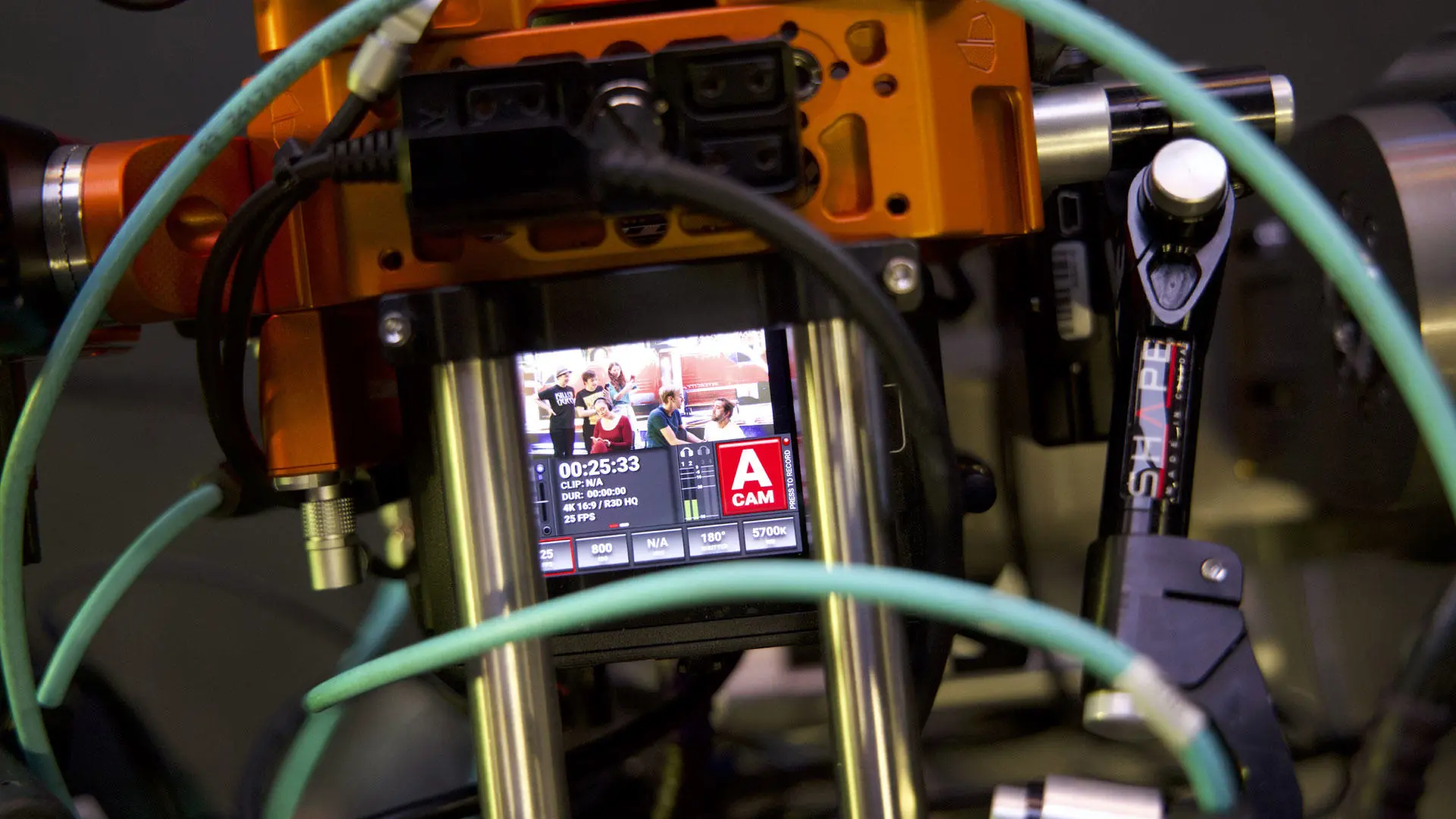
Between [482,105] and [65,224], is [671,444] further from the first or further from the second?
[65,224]

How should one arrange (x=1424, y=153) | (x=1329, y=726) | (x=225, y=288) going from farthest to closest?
(x=1329, y=726) → (x=1424, y=153) → (x=225, y=288)

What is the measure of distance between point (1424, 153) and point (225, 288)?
0.68 m

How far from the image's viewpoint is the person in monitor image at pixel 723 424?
0.53 metres

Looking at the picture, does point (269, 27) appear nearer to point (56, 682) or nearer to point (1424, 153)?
point (56, 682)

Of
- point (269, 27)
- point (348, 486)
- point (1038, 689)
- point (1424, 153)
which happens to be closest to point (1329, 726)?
point (1038, 689)

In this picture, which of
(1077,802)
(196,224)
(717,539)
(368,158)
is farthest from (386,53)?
(1077,802)

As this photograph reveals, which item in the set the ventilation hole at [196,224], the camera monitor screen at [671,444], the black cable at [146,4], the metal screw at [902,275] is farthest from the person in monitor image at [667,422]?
the black cable at [146,4]

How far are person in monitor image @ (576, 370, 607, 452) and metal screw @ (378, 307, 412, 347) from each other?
0.34ft

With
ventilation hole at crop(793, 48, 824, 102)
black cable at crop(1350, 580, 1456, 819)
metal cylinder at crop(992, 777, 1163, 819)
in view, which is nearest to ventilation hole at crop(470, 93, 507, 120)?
ventilation hole at crop(793, 48, 824, 102)

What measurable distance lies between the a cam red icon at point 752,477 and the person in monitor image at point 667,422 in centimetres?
2

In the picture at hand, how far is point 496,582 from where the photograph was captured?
1.50 feet

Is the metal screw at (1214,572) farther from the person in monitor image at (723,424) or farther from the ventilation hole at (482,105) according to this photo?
the ventilation hole at (482,105)

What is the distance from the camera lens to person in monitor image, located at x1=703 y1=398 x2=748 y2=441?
53 cm

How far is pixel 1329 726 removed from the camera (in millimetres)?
742
